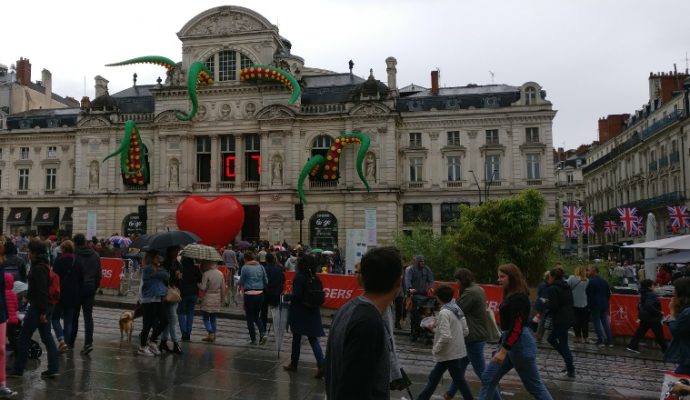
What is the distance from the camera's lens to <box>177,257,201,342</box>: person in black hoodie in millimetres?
11406

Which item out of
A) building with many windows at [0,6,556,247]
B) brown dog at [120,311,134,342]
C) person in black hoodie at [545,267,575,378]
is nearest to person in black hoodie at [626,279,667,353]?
person in black hoodie at [545,267,575,378]

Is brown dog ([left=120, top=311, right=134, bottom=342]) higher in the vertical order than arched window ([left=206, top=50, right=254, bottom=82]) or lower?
lower

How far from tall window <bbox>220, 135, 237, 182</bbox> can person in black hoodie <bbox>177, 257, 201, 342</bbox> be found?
30569 millimetres

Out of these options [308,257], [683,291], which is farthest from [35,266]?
[683,291]

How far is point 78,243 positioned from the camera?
10.0 meters

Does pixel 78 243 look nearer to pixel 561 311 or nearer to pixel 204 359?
pixel 204 359

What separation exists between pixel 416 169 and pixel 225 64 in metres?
16.0

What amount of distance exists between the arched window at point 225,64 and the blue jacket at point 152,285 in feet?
111

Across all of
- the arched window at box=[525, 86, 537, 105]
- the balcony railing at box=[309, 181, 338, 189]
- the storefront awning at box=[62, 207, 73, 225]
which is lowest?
the storefront awning at box=[62, 207, 73, 225]

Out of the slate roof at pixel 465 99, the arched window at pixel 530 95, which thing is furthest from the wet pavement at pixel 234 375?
the slate roof at pixel 465 99

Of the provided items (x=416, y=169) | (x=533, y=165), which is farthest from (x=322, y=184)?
(x=533, y=165)

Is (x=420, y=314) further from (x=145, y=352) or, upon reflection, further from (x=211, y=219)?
(x=211, y=219)

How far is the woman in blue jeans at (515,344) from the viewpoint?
21.1ft

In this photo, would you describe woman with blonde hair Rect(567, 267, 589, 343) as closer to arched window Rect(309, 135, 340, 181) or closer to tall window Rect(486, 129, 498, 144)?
tall window Rect(486, 129, 498, 144)
